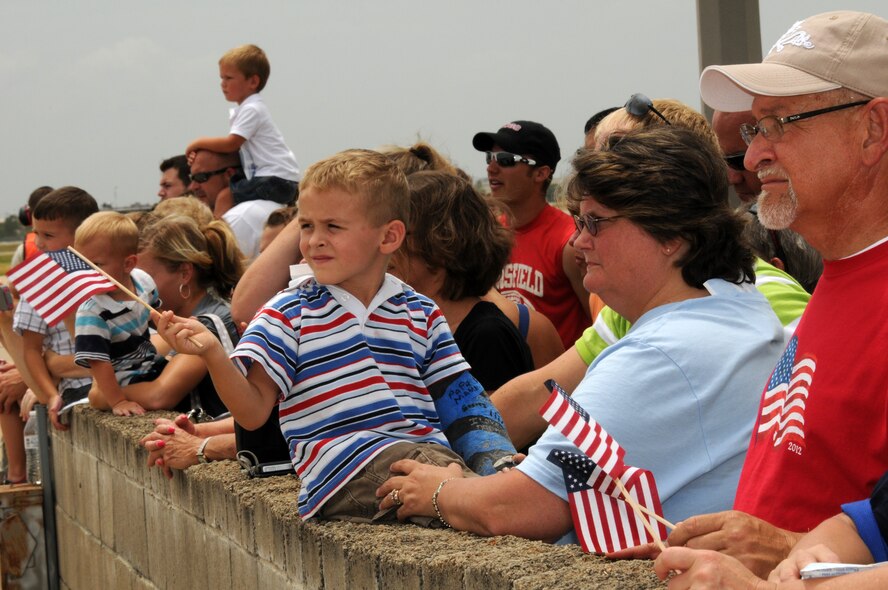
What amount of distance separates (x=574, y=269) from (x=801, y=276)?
1887 millimetres

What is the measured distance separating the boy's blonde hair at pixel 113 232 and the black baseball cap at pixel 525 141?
1.74m

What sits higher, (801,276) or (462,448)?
(801,276)

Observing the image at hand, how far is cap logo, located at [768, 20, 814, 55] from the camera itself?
2457 millimetres

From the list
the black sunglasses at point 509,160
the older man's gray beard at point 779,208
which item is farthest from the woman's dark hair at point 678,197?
the black sunglasses at point 509,160

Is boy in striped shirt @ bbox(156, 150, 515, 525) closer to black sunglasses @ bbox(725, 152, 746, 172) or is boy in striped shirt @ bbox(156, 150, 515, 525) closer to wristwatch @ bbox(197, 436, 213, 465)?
wristwatch @ bbox(197, 436, 213, 465)

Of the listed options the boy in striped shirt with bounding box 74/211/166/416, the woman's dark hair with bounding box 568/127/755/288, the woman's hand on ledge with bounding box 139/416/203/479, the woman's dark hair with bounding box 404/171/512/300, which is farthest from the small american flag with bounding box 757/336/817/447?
the boy in striped shirt with bounding box 74/211/166/416

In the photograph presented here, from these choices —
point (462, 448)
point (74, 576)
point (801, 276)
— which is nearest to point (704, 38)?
point (801, 276)

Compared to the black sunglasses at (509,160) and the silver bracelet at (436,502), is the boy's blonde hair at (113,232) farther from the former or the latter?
the silver bracelet at (436,502)

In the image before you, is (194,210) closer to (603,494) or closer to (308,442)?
(308,442)

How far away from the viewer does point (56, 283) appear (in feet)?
15.2

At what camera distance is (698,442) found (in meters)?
2.70

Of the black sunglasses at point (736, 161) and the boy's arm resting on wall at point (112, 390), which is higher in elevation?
the black sunglasses at point (736, 161)

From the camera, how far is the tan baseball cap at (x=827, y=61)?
2377 mm

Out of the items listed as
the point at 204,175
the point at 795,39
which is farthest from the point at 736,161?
the point at 204,175
